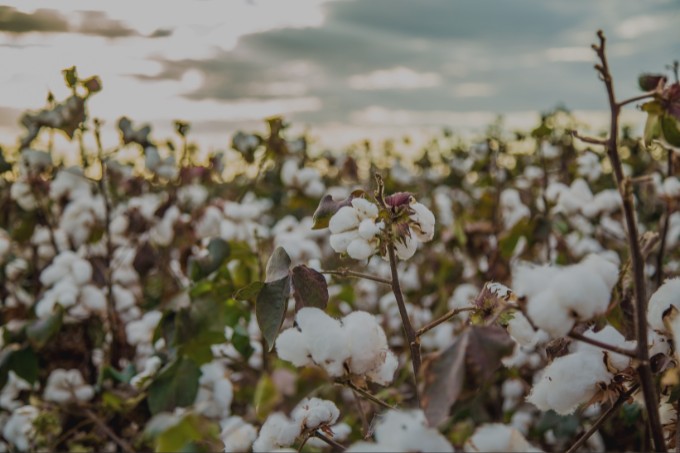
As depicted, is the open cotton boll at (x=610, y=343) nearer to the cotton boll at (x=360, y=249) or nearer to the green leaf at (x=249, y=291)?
the cotton boll at (x=360, y=249)

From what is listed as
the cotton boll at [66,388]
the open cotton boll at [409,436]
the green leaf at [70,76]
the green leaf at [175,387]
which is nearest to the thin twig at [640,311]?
the open cotton boll at [409,436]

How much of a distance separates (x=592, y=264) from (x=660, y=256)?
4.51 feet

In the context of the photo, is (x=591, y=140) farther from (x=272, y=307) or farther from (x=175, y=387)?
(x=175, y=387)

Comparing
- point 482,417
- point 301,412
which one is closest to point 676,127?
point 301,412

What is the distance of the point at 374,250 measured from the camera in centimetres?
Result: 93

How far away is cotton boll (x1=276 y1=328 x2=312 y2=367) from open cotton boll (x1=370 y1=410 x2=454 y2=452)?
0.58 ft

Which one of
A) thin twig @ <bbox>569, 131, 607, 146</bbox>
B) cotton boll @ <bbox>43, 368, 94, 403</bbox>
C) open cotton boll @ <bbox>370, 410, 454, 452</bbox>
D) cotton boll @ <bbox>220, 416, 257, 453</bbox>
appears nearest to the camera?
open cotton boll @ <bbox>370, 410, 454, 452</bbox>

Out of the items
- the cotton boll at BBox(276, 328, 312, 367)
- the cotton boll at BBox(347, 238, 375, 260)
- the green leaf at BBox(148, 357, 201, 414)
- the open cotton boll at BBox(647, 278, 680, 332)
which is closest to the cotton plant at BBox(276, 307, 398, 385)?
the cotton boll at BBox(276, 328, 312, 367)

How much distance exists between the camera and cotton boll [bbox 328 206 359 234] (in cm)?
95

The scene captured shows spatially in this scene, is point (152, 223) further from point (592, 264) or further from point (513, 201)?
point (592, 264)

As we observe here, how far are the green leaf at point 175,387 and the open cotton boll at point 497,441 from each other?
3.31ft

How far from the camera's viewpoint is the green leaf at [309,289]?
0.93 meters

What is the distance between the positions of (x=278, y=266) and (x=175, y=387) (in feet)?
2.27

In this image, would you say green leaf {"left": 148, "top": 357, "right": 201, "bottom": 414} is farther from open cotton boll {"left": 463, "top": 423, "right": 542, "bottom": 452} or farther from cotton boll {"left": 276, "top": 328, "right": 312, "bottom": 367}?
open cotton boll {"left": 463, "top": 423, "right": 542, "bottom": 452}
